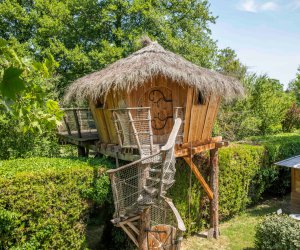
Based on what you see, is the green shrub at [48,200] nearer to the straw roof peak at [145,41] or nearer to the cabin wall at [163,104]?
the cabin wall at [163,104]

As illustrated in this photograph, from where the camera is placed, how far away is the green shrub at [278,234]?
7.97m

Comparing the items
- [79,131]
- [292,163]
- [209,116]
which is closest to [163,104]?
[209,116]

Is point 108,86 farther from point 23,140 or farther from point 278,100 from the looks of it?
point 278,100

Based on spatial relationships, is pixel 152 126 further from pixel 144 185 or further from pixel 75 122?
pixel 75 122

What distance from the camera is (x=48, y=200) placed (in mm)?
7000

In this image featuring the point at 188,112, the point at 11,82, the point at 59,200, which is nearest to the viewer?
the point at 11,82

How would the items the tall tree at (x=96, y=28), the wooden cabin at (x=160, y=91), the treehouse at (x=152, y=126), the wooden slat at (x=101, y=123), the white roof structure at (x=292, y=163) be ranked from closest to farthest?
the treehouse at (x=152, y=126), the wooden cabin at (x=160, y=91), the wooden slat at (x=101, y=123), the white roof structure at (x=292, y=163), the tall tree at (x=96, y=28)

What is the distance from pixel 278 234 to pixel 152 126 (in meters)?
4.92

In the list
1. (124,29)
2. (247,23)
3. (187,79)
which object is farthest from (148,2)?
(187,79)

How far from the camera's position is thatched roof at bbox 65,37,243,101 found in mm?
7832

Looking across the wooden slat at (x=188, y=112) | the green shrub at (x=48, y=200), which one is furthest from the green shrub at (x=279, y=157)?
the green shrub at (x=48, y=200)

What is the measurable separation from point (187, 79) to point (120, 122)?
2.25m

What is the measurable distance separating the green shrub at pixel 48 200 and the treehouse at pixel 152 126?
948mm

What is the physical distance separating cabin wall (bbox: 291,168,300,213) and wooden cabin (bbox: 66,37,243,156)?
16.6ft
